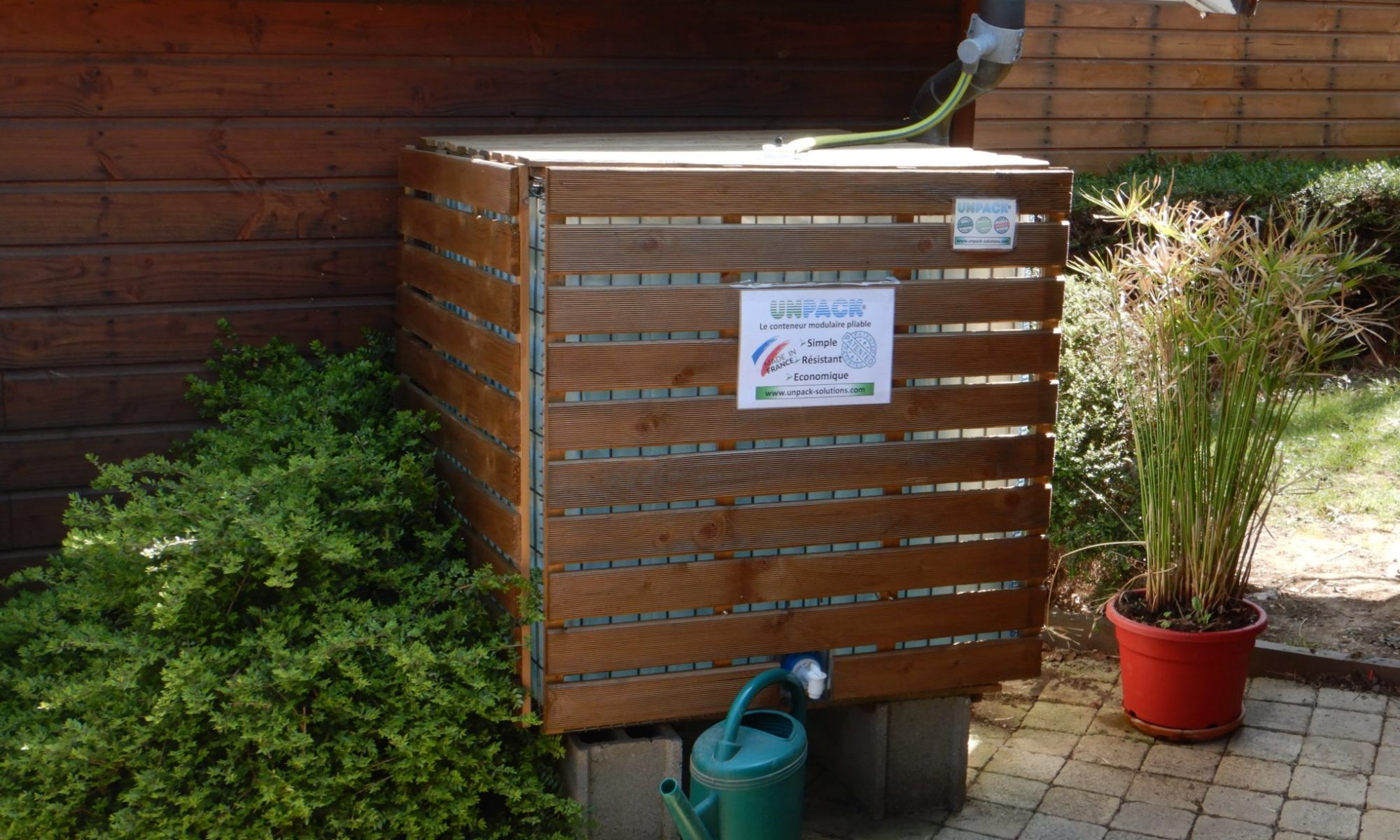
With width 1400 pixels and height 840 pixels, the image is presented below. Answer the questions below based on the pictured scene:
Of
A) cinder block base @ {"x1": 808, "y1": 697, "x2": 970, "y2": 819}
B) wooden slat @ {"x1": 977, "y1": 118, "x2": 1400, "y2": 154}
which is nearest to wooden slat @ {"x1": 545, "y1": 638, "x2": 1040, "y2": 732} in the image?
cinder block base @ {"x1": 808, "y1": 697, "x2": 970, "y2": 819}

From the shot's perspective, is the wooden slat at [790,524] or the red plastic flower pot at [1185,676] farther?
the red plastic flower pot at [1185,676]

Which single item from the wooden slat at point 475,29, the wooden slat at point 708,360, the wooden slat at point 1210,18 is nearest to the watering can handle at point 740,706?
the wooden slat at point 708,360

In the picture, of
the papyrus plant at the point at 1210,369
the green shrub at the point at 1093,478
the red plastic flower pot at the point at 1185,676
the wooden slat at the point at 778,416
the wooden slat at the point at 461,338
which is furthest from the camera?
the green shrub at the point at 1093,478

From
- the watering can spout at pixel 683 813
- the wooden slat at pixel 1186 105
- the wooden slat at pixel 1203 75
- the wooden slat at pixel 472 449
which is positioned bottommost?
the watering can spout at pixel 683 813

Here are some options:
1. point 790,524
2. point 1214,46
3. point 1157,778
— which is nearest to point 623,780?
point 790,524

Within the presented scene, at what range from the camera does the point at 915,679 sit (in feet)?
Result: 15.1

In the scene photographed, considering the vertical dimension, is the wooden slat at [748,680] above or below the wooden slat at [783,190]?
below

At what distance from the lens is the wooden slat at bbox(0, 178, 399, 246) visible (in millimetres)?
5062

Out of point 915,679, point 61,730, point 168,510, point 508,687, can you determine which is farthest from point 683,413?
point 61,730

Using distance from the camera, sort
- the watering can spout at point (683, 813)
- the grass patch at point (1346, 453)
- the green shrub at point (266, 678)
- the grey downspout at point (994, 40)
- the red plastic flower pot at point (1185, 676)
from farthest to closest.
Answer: the grass patch at point (1346, 453), the grey downspout at point (994, 40), the red plastic flower pot at point (1185, 676), the green shrub at point (266, 678), the watering can spout at point (683, 813)

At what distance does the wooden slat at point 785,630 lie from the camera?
4.19 m

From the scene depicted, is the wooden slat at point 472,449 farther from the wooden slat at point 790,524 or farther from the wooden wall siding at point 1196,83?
the wooden wall siding at point 1196,83

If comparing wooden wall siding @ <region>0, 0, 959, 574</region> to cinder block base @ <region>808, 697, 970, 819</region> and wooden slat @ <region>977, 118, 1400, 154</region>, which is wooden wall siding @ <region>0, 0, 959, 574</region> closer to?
cinder block base @ <region>808, 697, 970, 819</region>

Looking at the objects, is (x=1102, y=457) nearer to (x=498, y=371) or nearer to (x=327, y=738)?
(x=498, y=371)
